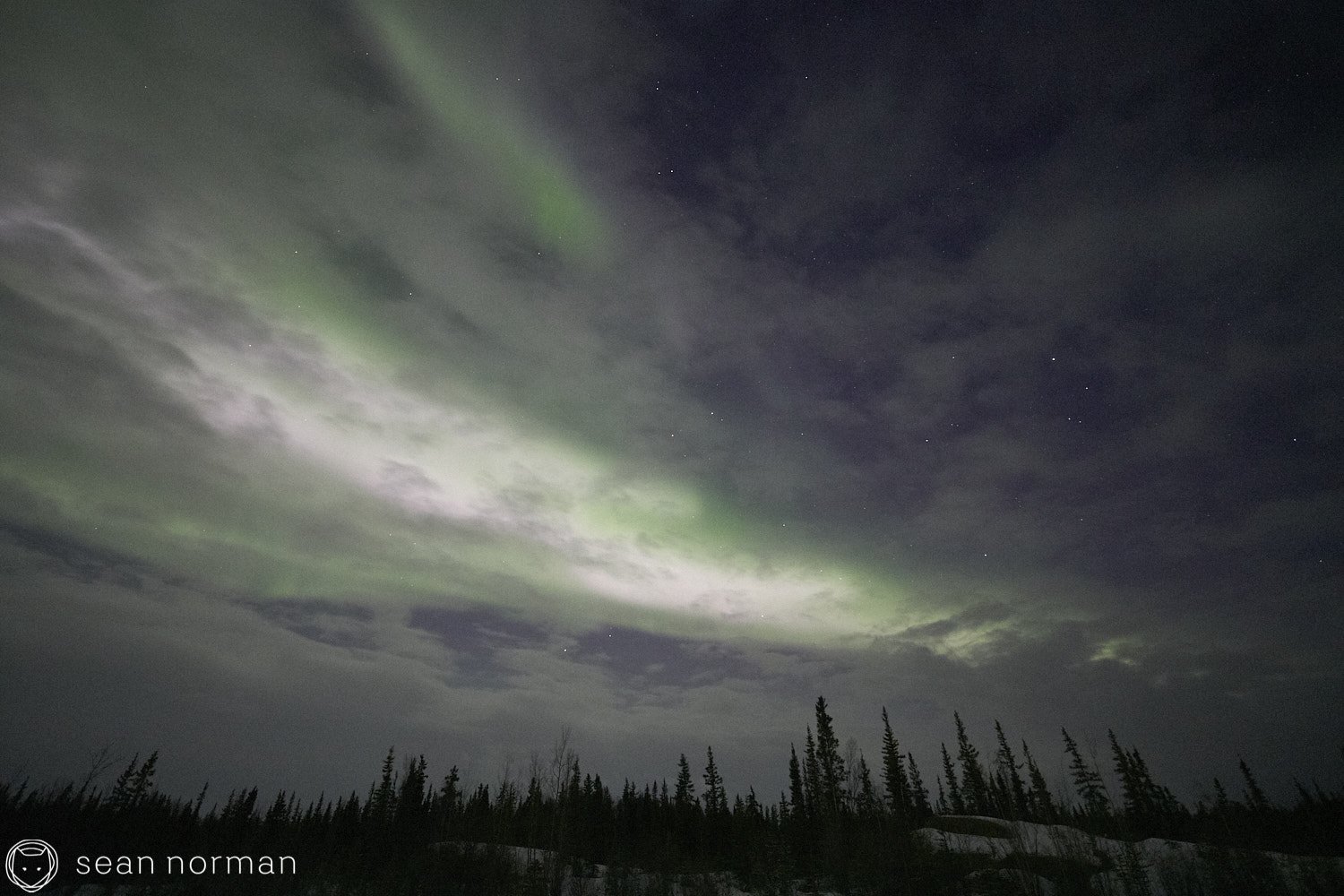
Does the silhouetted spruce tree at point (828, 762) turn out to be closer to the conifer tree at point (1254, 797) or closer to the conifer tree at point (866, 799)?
the conifer tree at point (866, 799)

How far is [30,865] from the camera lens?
41750mm

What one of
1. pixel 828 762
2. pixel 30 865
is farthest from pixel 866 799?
pixel 30 865

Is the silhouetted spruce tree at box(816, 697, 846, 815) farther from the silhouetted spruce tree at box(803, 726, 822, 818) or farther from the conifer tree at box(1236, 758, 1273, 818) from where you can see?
the conifer tree at box(1236, 758, 1273, 818)

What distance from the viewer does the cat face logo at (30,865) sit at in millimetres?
34312

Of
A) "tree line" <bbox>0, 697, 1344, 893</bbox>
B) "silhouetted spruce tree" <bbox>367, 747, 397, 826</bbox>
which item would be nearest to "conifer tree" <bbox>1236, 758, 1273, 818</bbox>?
"tree line" <bbox>0, 697, 1344, 893</bbox>

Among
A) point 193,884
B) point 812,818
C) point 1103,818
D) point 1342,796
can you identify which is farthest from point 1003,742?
point 193,884

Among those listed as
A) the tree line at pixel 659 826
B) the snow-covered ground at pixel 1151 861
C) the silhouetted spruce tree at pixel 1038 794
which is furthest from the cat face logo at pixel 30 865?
the silhouetted spruce tree at pixel 1038 794

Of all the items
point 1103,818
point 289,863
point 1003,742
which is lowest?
point 289,863

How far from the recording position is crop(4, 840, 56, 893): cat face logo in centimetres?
3431

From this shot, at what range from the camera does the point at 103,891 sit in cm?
3731

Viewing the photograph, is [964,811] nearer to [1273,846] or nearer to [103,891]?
[1273,846]

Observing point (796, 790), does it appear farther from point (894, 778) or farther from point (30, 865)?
point (30, 865)

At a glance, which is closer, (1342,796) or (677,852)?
(677,852)

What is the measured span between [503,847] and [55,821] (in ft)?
183
